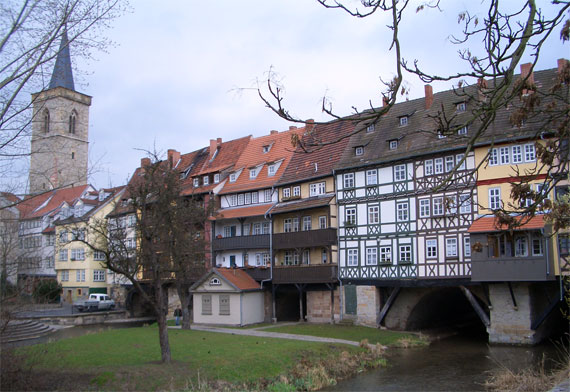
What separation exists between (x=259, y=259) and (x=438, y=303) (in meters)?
11.7

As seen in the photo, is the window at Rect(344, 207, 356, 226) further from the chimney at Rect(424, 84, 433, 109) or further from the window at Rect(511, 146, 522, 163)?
the window at Rect(511, 146, 522, 163)

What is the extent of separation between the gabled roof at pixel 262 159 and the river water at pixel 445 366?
15693 mm

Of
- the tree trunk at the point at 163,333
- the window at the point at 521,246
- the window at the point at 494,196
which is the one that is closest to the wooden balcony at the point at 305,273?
the window at the point at 494,196

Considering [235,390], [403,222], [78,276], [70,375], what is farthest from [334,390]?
[78,276]

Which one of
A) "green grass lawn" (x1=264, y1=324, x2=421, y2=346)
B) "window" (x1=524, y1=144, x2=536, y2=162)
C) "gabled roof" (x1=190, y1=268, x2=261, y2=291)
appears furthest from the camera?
"gabled roof" (x1=190, y1=268, x2=261, y2=291)

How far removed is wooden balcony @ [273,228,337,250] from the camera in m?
31.0

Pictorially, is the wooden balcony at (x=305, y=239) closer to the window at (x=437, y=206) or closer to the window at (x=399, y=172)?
the window at (x=399, y=172)

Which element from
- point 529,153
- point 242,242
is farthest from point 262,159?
point 529,153

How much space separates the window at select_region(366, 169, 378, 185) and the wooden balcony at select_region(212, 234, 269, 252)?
8240 mm

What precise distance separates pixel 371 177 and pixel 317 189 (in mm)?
4082

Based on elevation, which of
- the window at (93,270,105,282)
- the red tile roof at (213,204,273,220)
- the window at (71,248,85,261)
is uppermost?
the red tile roof at (213,204,273,220)

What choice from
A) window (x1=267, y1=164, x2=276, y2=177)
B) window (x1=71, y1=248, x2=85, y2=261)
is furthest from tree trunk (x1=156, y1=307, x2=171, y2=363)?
window (x1=71, y1=248, x2=85, y2=261)

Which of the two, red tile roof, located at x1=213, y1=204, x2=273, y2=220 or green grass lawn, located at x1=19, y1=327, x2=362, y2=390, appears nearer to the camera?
green grass lawn, located at x1=19, y1=327, x2=362, y2=390

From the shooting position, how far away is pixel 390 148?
2959cm
